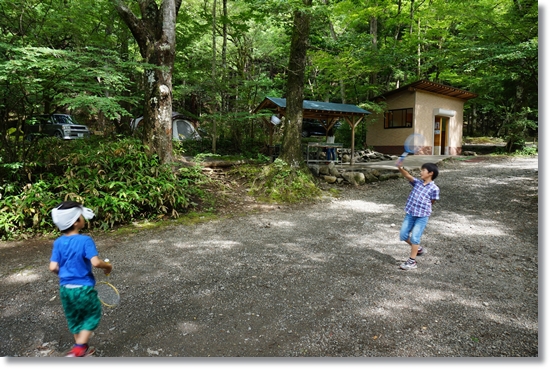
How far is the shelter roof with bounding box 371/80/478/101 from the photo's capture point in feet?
52.0

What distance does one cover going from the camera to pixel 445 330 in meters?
2.66

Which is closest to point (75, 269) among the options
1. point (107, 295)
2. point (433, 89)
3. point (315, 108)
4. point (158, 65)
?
point (107, 295)

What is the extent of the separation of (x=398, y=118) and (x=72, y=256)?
1772 cm

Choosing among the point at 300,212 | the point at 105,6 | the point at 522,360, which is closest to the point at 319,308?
the point at 522,360

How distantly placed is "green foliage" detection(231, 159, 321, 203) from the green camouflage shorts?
6.12 meters

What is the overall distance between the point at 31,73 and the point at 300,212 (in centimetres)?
572

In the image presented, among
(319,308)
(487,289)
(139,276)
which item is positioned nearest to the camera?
(319,308)

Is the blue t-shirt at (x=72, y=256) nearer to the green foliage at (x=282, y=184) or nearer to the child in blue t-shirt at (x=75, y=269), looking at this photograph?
the child in blue t-shirt at (x=75, y=269)

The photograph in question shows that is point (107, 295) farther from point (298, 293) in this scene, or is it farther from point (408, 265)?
point (408, 265)

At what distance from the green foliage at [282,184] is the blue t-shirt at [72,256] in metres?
6.15

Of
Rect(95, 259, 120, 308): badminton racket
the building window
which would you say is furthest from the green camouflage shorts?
the building window

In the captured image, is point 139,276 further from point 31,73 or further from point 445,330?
point 31,73

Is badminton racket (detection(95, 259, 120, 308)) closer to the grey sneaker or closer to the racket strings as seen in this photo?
the racket strings

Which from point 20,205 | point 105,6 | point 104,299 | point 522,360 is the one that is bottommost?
point 522,360
